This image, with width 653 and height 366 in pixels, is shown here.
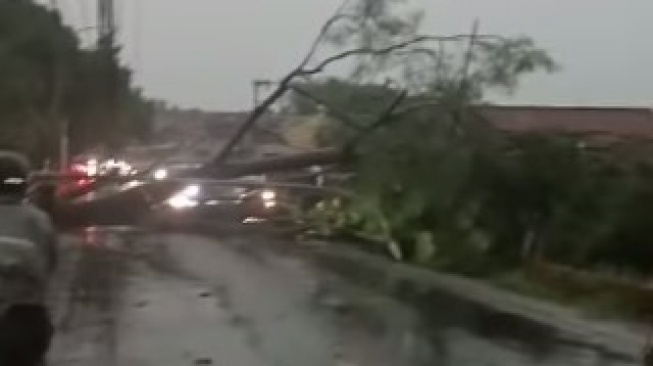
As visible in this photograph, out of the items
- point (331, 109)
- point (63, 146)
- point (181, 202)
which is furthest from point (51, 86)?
point (331, 109)

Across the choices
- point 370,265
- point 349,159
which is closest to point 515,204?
point 370,265

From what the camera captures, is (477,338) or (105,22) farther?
(105,22)

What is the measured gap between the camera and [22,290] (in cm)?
965

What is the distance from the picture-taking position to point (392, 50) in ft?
86.2

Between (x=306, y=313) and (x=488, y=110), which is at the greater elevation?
(x=488, y=110)

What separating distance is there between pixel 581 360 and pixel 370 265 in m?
8.94

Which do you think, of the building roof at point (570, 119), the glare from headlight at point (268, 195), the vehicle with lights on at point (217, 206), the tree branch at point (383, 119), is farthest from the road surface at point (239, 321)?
the glare from headlight at point (268, 195)

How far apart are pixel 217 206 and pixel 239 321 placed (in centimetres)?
1639

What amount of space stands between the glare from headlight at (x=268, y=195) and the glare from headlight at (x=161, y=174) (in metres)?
1.94

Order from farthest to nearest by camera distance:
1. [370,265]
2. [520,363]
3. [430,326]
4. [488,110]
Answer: [488,110] < [370,265] < [430,326] < [520,363]

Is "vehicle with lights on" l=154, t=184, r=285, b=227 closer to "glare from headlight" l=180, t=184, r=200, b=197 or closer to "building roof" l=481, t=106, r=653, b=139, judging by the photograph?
"glare from headlight" l=180, t=184, r=200, b=197

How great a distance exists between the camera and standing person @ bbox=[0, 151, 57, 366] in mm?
9602

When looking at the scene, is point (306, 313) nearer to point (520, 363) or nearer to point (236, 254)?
point (520, 363)

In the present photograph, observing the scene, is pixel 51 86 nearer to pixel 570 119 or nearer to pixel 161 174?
pixel 161 174
